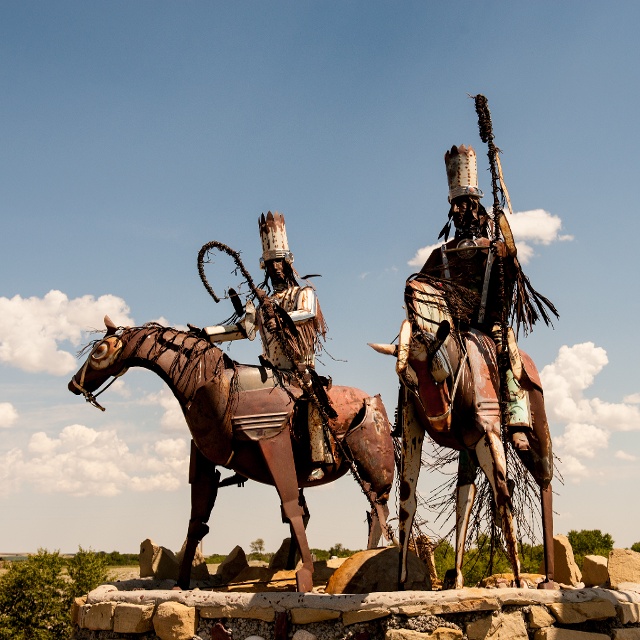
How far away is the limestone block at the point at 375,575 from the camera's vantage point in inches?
253

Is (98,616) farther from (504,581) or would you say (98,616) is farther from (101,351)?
(504,581)

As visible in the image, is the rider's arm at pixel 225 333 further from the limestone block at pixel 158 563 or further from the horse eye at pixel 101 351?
the limestone block at pixel 158 563

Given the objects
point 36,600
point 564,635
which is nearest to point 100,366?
point 564,635

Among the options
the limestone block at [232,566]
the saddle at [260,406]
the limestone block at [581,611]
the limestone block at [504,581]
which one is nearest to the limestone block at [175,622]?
the saddle at [260,406]

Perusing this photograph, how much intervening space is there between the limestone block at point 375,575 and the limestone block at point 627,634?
1.46 meters


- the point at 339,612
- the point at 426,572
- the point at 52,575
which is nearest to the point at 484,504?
the point at 426,572

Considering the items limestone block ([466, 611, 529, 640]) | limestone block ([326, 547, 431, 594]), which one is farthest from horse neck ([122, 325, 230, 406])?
limestone block ([466, 611, 529, 640])

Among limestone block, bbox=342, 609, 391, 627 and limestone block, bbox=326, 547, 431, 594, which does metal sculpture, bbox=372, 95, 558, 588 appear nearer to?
limestone block, bbox=326, 547, 431, 594

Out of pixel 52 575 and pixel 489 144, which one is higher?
pixel 489 144

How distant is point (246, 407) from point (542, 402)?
2548 millimetres

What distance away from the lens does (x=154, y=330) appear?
720cm

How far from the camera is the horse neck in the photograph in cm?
691

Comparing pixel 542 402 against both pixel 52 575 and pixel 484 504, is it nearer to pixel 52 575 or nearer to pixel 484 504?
pixel 484 504

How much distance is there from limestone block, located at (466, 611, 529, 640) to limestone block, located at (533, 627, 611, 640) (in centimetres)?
11
